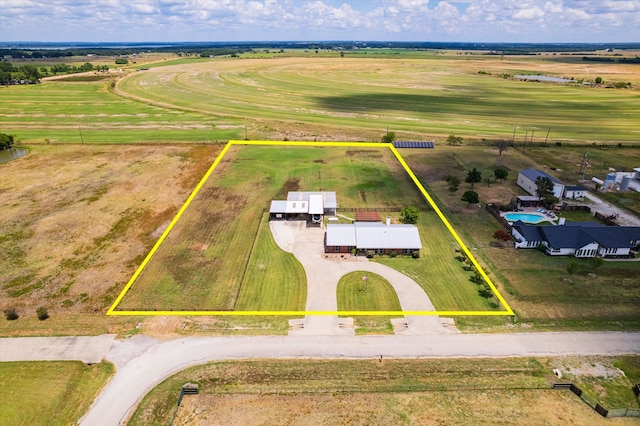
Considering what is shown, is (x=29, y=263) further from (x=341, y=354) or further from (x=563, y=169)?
(x=563, y=169)

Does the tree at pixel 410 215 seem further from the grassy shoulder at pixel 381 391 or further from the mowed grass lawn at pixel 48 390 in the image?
the mowed grass lawn at pixel 48 390

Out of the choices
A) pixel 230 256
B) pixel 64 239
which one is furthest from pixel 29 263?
pixel 230 256

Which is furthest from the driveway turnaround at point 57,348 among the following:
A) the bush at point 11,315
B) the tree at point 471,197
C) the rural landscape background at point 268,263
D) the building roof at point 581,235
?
the tree at point 471,197

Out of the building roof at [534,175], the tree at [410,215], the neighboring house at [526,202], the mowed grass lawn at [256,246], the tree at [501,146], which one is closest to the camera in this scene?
the mowed grass lawn at [256,246]

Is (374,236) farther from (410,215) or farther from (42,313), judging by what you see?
(42,313)

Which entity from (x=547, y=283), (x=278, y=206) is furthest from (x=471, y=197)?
(x=278, y=206)
